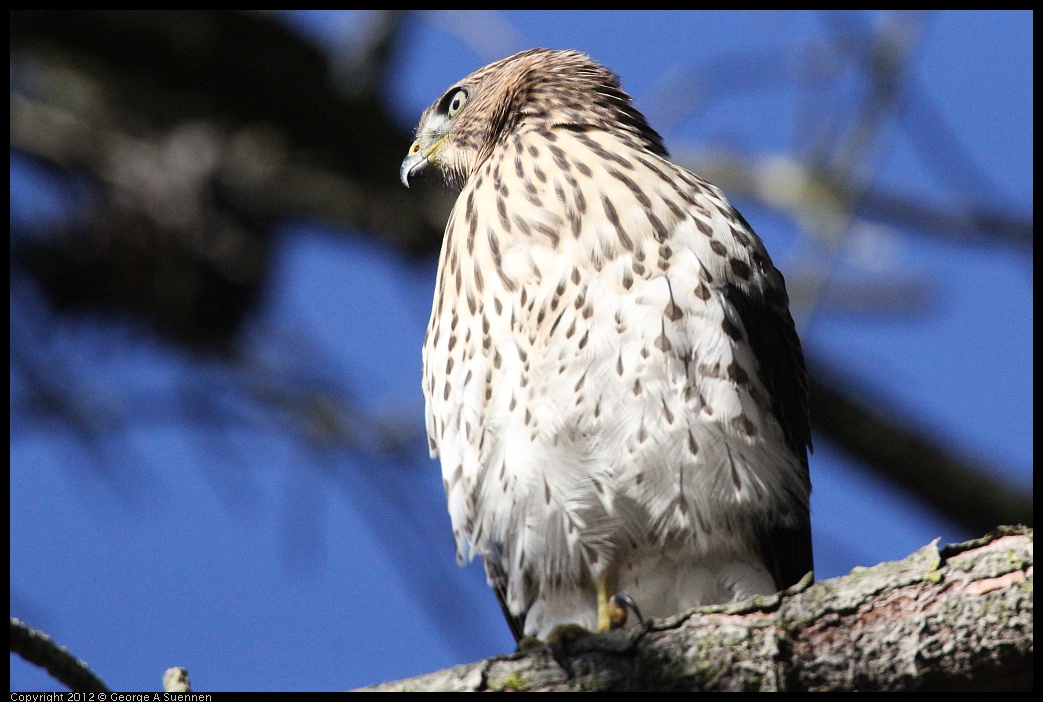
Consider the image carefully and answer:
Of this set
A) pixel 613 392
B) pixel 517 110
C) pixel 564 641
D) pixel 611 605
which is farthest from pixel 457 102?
pixel 564 641

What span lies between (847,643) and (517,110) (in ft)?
8.30

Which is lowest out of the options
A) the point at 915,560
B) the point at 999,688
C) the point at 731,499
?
the point at 999,688

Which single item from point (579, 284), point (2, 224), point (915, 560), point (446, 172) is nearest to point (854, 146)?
point (446, 172)

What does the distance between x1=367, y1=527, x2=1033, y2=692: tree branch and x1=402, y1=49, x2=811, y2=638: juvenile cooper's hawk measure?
32.8 inches

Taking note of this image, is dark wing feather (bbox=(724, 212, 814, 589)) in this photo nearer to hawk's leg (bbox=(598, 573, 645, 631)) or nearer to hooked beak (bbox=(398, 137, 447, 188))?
hawk's leg (bbox=(598, 573, 645, 631))

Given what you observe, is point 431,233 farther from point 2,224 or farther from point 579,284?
point 579,284

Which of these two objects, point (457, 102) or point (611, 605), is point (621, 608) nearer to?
point (611, 605)

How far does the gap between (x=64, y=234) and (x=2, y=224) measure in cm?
144

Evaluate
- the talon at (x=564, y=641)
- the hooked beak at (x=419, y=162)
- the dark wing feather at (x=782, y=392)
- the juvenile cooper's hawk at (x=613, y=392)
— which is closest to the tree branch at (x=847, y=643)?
the talon at (x=564, y=641)

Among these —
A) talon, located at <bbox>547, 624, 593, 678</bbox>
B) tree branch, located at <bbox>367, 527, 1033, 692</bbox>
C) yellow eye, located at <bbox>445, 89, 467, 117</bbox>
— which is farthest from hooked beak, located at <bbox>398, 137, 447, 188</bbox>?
tree branch, located at <bbox>367, 527, 1033, 692</bbox>

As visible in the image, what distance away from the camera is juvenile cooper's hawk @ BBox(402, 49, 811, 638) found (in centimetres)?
329

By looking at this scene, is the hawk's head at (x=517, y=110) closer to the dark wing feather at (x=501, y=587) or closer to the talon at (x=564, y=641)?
the dark wing feather at (x=501, y=587)

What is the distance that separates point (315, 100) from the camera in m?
6.83

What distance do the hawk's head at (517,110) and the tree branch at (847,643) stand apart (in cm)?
204
